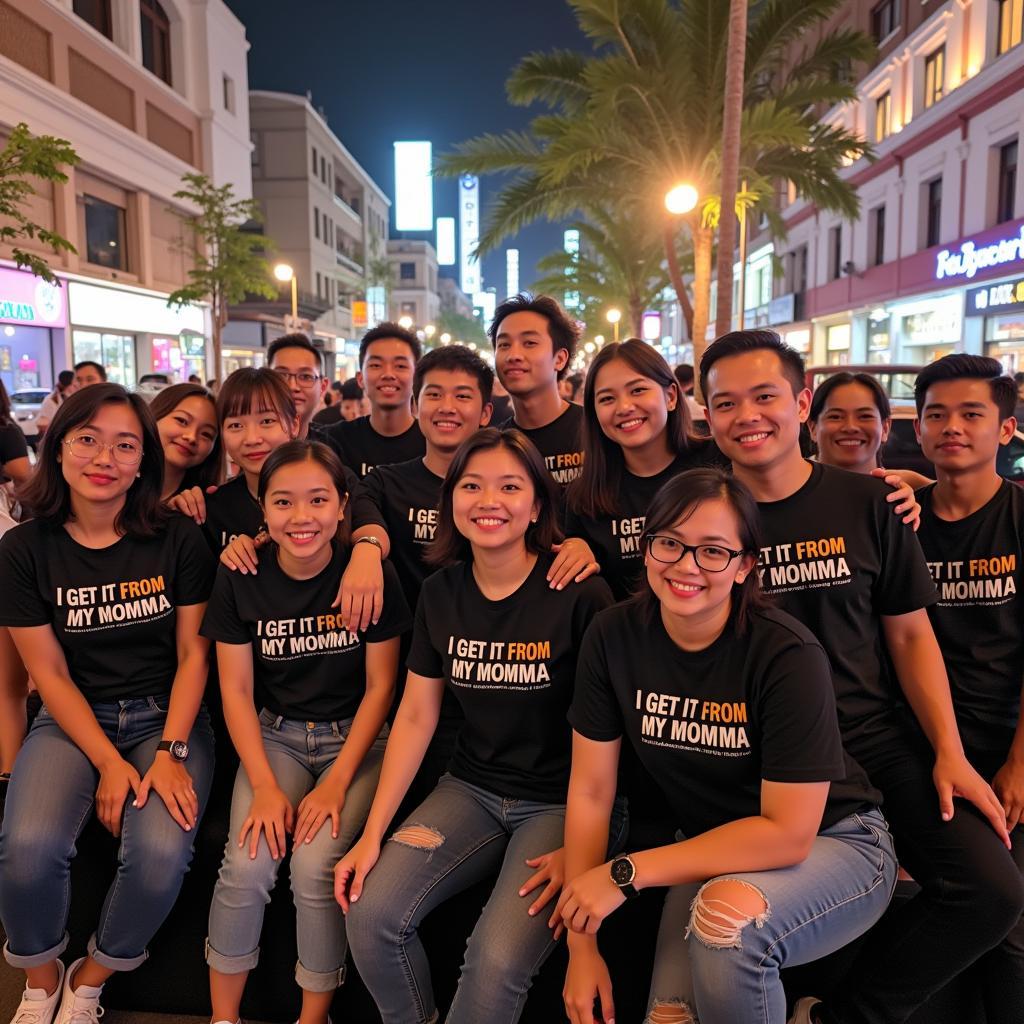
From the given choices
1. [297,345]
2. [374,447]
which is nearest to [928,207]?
[297,345]

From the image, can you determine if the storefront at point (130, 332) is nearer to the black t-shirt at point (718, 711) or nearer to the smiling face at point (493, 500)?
the smiling face at point (493, 500)

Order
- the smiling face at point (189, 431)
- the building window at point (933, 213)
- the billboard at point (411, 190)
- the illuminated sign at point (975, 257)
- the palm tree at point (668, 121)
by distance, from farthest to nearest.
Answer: the billboard at point (411, 190), the building window at point (933, 213), the illuminated sign at point (975, 257), the palm tree at point (668, 121), the smiling face at point (189, 431)

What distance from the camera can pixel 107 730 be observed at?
3225 mm

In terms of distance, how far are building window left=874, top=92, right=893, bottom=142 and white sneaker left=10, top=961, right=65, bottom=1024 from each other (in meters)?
26.5

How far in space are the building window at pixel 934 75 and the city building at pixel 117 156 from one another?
19.9m

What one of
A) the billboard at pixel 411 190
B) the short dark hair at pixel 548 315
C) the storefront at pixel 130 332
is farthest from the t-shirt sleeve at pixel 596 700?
the billboard at pixel 411 190

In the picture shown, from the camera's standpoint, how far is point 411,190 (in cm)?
12588

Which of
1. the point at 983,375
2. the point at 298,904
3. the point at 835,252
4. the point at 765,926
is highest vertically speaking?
the point at 835,252

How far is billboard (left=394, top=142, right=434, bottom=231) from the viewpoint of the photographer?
124 meters

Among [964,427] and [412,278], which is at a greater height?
[412,278]

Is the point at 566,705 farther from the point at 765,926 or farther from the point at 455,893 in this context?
the point at 765,926

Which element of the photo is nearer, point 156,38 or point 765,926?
point 765,926

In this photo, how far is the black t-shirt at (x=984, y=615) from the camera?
9.82 ft

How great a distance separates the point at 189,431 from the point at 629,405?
2.07m
